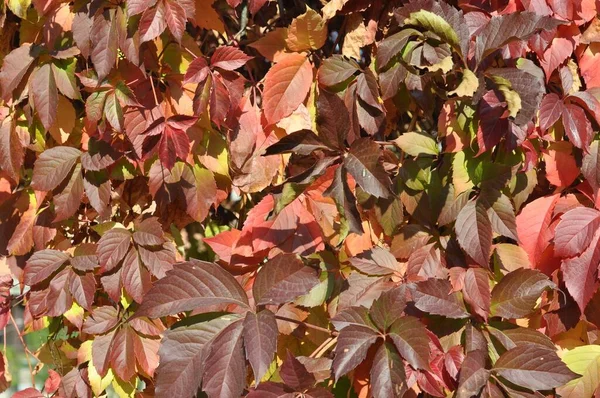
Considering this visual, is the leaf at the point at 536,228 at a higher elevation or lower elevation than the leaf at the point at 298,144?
lower

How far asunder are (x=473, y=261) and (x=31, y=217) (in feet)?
3.45

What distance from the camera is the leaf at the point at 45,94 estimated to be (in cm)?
152

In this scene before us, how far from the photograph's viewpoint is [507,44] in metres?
1.27

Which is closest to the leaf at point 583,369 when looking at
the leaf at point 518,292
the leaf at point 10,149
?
the leaf at point 518,292

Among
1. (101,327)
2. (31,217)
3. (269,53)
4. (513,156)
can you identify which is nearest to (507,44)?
(513,156)

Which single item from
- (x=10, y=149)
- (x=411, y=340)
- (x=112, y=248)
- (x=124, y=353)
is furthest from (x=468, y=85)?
(x=10, y=149)

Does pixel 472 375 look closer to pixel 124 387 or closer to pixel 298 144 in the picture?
pixel 298 144

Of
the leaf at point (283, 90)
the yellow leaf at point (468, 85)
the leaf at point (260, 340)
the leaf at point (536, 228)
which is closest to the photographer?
the leaf at point (260, 340)

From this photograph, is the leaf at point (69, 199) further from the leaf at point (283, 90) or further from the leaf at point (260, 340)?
the leaf at point (260, 340)

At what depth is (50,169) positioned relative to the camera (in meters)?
1.55

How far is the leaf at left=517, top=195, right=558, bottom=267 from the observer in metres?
1.37

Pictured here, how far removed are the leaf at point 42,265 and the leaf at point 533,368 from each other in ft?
3.16

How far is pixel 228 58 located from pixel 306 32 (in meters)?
0.18

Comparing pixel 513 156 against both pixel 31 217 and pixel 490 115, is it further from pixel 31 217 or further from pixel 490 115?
pixel 31 217
